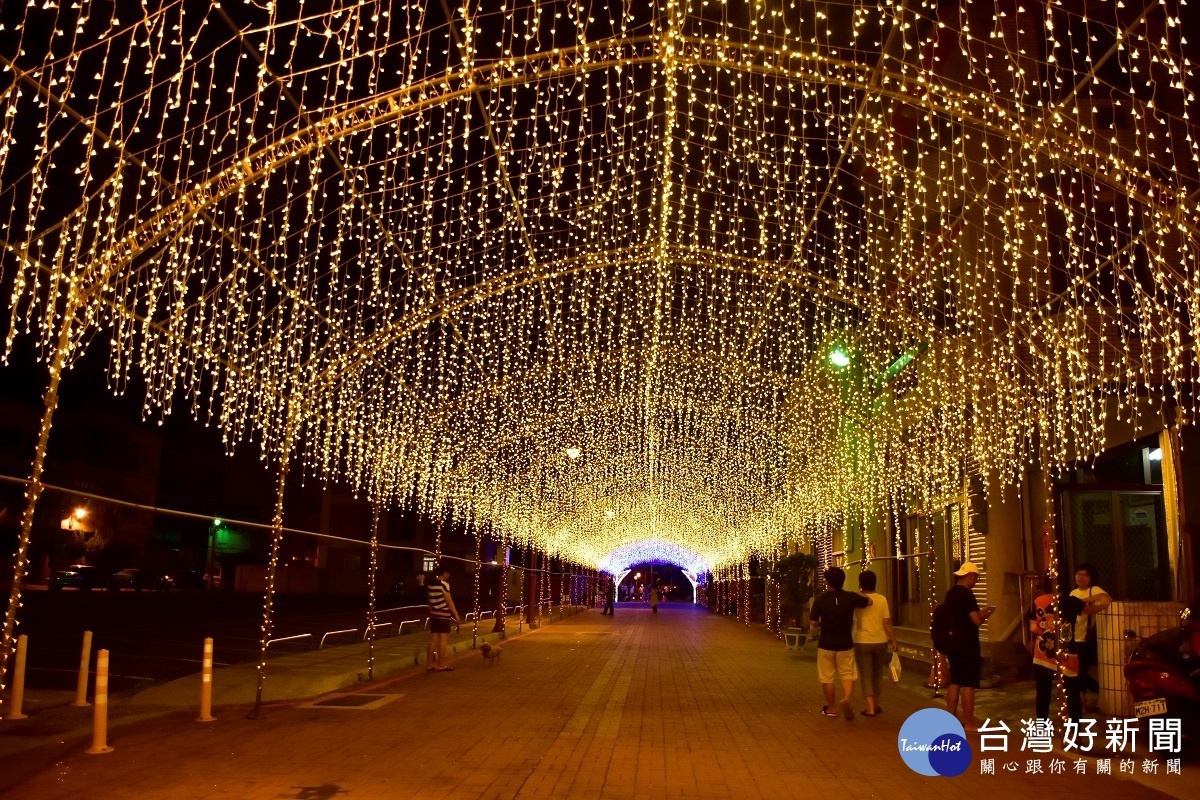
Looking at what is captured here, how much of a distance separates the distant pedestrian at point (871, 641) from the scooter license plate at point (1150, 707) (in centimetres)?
236

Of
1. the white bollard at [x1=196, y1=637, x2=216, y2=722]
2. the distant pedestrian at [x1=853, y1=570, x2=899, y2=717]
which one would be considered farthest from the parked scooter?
the white bollard at [x1=196, y1=637, x2=216, y2=722]

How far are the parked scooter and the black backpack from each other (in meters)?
1.46

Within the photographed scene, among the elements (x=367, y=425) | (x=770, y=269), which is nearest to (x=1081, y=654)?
(x=770, y=269)

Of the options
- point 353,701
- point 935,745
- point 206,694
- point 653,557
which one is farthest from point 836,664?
point 653,557

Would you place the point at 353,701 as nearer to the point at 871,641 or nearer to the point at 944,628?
the point at 871,641

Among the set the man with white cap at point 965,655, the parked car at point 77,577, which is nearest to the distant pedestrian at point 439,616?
the man with white cap at point 965,655

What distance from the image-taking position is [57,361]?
778 cm

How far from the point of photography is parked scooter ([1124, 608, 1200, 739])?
7297 mm

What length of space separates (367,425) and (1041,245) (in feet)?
41.6

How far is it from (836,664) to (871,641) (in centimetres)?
42

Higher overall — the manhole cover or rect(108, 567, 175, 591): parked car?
rect(108, 567, 175, 591): parked car

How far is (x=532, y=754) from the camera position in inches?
293

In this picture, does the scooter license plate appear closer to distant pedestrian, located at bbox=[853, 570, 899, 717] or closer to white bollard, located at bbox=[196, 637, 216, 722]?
distant pedestrian, located at bbox=[853, 570, 899, 717]

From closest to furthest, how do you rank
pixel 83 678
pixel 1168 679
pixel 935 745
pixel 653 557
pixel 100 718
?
pixel 100 718 → pixel 1168 679 → pixel 935 745 → pixel 83 678 → pixel 653 557
